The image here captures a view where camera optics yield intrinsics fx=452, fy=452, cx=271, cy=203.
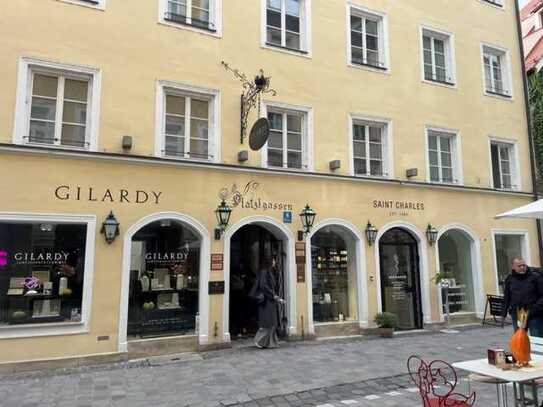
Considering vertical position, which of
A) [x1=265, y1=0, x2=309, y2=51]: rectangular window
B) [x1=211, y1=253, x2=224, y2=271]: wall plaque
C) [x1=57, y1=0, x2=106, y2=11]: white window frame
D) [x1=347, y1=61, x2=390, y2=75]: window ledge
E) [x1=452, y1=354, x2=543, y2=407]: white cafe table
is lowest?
[x1=452, y1=354, x2=543, y2=407]: white cafe table

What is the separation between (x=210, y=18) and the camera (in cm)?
1044

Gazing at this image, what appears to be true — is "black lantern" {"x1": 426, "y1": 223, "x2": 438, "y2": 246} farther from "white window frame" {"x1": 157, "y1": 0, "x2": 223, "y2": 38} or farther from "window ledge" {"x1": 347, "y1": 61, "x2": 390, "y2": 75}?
"white window frame" {"x1": 157, "y1": 0, "x2": 223, "y2": 38}

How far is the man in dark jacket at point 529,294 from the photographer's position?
305 inches

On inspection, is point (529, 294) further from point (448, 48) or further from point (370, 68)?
point (448, 48)

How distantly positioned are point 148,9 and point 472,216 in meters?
10.4

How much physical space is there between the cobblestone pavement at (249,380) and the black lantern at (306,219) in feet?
8.31

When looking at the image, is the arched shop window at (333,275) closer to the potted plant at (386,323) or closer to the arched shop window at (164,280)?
the potted plant at (386,323)

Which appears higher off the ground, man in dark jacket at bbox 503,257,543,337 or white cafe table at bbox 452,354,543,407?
man in dark jacket at bbox 503,257,543,337

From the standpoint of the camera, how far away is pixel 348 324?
11.1 metres

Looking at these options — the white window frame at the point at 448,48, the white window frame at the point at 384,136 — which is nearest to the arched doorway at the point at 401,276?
the white window frame at the point at 384,136

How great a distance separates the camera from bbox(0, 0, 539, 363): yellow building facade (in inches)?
329

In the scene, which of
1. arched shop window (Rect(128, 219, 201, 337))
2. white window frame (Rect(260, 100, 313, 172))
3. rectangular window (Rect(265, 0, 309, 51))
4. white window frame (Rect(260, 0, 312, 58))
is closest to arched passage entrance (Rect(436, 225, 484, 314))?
white window frame (Rect(260, 100, 313, 172))

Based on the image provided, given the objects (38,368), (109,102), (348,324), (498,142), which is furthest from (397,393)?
(498,142)

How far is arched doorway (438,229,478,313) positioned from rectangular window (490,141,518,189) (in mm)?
2417
